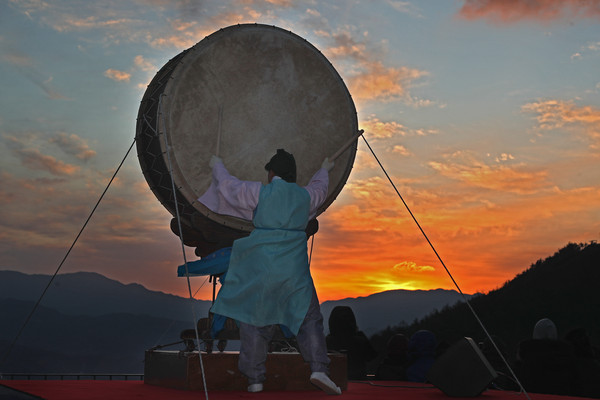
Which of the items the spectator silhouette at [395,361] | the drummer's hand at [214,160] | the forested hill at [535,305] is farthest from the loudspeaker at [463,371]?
the forested hill at [535,305]

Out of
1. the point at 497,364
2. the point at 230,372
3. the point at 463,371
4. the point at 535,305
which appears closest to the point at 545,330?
the point at 497,364

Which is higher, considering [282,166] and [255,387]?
[282,166]

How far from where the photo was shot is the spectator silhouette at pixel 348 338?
6.80m

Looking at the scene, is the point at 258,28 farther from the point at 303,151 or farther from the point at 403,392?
the point at 403,392

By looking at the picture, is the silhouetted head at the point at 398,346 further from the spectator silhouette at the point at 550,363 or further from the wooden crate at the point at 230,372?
the wooden crate at the point at 230,372

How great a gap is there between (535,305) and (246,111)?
21.1 meters

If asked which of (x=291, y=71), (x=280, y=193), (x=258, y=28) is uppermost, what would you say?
(x=258, y=28)

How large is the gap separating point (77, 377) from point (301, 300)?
306cm

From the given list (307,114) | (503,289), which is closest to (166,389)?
(307,114)

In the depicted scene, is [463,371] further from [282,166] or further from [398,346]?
[398,346]

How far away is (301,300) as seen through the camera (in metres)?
4.59

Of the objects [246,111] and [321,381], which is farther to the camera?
[246,111]

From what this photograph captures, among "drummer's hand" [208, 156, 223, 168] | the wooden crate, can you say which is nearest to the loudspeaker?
the wooden crate

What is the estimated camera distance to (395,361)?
6.90 meters
